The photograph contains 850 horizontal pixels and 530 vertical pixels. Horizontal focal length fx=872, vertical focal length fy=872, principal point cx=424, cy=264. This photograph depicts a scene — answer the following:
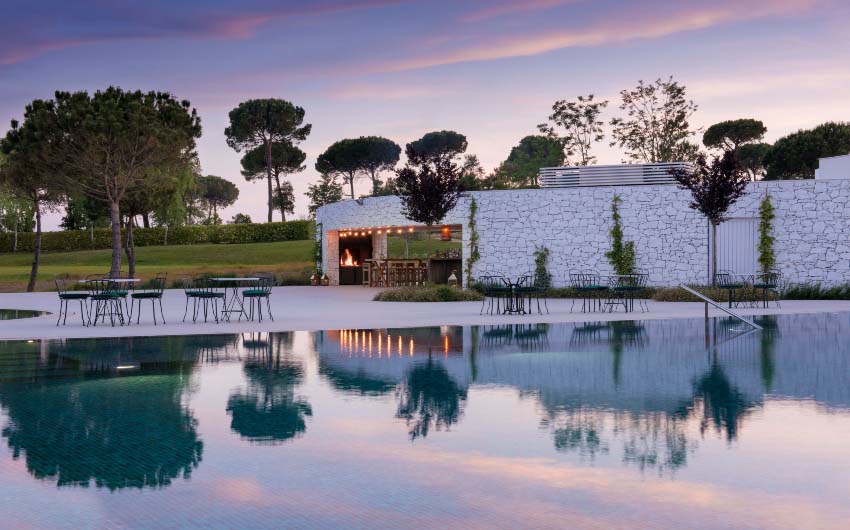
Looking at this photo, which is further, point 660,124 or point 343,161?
point 343,161

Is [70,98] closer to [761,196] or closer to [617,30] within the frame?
[617,30]

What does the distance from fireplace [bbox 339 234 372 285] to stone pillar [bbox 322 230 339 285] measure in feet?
1.30

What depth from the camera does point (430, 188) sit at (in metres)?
23.4

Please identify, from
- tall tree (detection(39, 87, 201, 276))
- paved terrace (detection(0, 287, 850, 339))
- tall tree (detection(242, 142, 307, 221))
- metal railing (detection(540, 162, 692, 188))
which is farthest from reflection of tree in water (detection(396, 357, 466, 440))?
tall tree (detection(242, 142, 307, 221))

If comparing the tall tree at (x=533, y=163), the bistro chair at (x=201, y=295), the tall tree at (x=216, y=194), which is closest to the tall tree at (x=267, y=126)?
the tall tree at (x=533, y=163)

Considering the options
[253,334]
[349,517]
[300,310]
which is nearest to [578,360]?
[253,334]

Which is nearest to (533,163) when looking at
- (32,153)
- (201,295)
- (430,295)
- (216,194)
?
(32,153)

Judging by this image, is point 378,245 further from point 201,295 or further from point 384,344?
point 384,344

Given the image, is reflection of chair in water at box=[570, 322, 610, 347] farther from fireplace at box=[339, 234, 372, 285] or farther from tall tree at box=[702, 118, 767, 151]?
tall tree at box=[702, 118, 767, 151]

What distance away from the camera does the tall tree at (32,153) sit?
29.9 m

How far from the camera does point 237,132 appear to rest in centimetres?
5897

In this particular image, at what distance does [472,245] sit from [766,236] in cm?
850

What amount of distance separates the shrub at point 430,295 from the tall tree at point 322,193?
122 ft

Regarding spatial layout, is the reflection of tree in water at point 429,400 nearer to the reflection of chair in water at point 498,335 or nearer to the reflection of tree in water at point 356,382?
the reflection of tree in water at point 356,382
